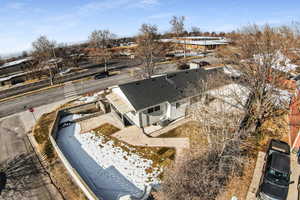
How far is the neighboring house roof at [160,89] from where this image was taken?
19.4 metres

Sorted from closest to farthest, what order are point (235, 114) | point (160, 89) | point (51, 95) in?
Result: point (235, 114)
point (160, 89)
point (51, 95)

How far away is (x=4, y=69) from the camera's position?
180 ft

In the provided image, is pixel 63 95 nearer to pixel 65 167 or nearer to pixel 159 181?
pixel 65 167

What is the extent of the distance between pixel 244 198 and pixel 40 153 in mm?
19451

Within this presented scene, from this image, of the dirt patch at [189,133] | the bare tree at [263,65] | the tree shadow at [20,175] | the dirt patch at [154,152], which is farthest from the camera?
the dirt patch at [189,133]

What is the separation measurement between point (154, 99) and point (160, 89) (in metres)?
1.94

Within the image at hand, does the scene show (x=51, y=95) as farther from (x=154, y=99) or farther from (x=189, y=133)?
(x=189, y=133)

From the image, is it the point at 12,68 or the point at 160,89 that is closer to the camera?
the point at 160,89

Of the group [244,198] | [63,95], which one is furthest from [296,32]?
[63,95]

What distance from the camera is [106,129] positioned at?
20.8m

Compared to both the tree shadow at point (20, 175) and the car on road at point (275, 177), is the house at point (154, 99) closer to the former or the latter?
the tree shadow at point (20, 175)

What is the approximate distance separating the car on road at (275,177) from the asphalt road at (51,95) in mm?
31287

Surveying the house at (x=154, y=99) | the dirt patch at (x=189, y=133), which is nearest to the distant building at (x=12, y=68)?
the house at (x=154, y=99)

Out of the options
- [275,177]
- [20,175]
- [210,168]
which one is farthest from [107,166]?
[275,177]
